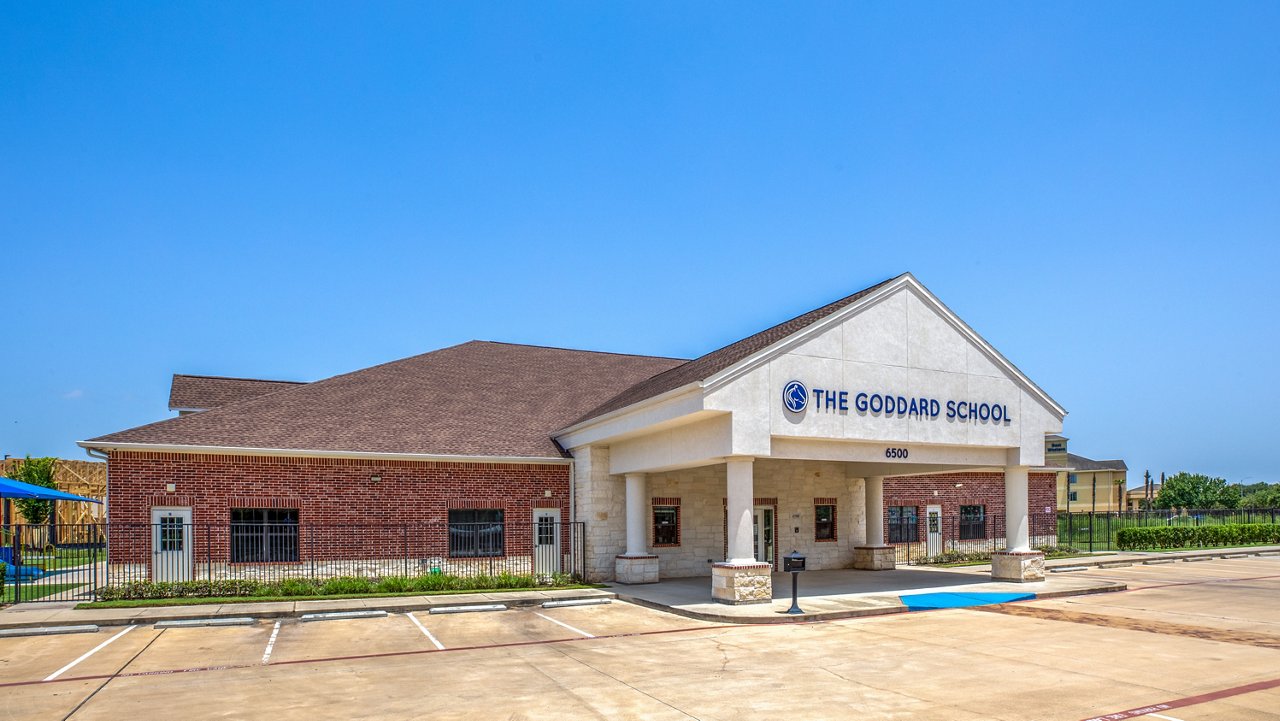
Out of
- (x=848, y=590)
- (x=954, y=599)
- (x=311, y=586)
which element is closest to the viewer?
(x=954, y=599)

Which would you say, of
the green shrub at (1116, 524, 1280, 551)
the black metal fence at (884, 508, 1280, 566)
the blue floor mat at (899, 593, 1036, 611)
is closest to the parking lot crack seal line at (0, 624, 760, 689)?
the blue floor mat at (899, 593, 1036, 611)

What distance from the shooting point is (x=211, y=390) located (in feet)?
98.2

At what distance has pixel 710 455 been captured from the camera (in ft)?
65.2

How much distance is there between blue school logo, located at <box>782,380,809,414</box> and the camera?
19.7 metres

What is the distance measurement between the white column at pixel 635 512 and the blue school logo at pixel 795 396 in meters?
5.84

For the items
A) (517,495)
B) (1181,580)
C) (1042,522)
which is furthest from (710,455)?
(1042,522)

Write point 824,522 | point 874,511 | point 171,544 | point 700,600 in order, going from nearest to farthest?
point 700,600, point 171,544, point 874,511, point 824,522

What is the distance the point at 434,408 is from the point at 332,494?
4.76 meters

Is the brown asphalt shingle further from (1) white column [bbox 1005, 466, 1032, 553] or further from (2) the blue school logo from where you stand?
(1) white column [bbox 1005, 466, 1032, 553]

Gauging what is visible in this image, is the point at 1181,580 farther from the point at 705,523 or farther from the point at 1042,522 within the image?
the point at 705,523

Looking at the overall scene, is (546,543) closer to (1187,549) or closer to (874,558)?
(874,558)

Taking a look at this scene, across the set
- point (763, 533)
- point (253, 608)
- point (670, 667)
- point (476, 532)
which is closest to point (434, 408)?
point (476, 532)

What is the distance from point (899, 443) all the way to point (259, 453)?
1547cm

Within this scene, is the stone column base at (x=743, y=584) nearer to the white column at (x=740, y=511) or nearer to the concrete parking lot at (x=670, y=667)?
the white column at (x=740, y=511)
